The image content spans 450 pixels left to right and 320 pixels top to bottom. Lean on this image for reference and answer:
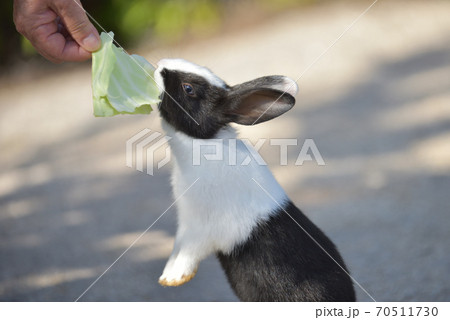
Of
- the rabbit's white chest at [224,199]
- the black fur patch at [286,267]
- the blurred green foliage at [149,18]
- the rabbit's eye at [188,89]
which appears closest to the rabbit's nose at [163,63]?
the rabbit's eye at [188,89]

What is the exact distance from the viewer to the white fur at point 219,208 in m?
2.77

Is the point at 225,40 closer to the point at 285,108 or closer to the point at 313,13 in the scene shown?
the point at 313,13

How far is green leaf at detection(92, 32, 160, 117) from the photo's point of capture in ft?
9.43

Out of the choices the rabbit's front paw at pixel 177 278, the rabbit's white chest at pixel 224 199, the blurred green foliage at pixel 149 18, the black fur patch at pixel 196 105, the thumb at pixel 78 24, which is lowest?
the blurred green foliage at pixel 149 18

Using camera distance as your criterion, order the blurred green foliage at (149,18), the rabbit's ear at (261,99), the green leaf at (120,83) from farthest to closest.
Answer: the blurred green foliage at (149,18)
the green leaf at (120,83)
the rabbit's ear at (261,99)

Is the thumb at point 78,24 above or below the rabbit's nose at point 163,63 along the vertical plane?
above

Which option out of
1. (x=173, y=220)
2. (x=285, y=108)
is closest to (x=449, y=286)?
(x=285, y=108)

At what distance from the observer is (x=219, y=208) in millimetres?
2775

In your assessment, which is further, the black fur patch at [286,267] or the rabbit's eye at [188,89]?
the rabbit's eye at [188,89]

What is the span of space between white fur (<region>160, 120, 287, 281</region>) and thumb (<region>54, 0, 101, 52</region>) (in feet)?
2.86

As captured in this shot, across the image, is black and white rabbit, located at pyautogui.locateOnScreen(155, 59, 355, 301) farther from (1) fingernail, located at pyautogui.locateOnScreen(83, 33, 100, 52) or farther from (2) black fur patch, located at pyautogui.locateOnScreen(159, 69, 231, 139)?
(1) fingernail, located at pyautogui.locateOnScreen(83, 33, 100, 52)

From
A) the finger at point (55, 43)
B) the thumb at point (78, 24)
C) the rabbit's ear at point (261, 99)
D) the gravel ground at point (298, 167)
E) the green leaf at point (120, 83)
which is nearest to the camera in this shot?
the rabbit's ear at point (261, 99)

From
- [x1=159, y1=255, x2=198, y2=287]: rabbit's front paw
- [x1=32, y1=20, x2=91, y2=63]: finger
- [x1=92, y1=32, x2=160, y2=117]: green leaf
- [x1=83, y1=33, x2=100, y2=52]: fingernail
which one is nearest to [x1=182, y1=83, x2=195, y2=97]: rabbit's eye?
[x1=92, y1=32, x2=160, y2=117]: green leaf

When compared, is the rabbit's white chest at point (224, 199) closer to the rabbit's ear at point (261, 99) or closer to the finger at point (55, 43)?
the rabbit's ear at point (261, 99)
